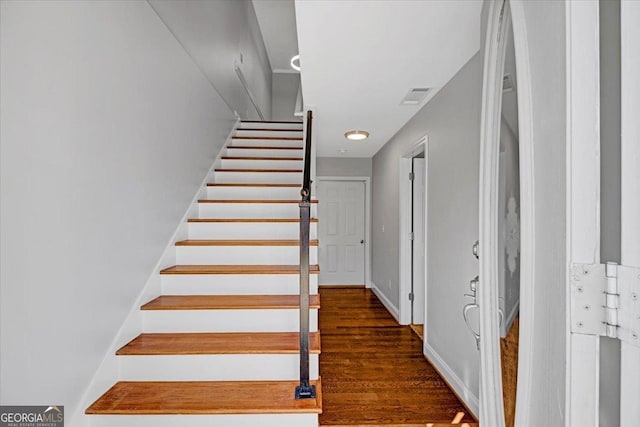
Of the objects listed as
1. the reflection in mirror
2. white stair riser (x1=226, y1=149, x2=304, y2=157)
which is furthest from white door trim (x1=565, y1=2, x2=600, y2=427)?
white stair riser (x1=226, y1=149, x2=304, y2=157)

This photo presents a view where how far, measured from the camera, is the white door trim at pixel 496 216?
86cm

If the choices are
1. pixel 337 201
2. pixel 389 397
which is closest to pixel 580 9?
pixel 389 397

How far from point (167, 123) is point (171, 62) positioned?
421mm

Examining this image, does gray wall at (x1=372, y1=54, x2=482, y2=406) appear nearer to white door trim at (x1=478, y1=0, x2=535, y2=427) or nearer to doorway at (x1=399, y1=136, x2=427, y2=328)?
doorway at (x1=399, y1=136, x2=427, y2=328)

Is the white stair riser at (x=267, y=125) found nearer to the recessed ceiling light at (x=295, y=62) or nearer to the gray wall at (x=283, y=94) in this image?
the recessed ceiling light at (x=295, y=62)

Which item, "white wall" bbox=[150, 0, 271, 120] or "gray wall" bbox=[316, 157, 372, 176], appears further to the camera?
"gray wall" bbox=[316, 157, 372, 176]

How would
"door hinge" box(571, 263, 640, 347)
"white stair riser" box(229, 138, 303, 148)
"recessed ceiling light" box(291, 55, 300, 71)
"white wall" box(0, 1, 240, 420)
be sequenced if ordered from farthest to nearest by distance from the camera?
"recessed ceiling light" box(291, 55, 300, 71)
"white stair riser" box(229, 138, 303, 148)
"white wall" box(0, 1, 240, 420)
"door hinge" box(571, 263, 640, 347)

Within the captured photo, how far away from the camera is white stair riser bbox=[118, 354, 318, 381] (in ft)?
5.55

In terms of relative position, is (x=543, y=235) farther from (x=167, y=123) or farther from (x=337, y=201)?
(x=337, y=201)

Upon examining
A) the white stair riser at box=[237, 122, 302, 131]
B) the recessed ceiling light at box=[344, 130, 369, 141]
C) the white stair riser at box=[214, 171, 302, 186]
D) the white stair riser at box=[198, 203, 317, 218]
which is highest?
the white stair riser at box=[237, 122, 302, 131]

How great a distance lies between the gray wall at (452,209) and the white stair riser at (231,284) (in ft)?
3.52

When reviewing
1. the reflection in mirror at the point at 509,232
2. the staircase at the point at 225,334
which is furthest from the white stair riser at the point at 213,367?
the reflection in mirror at the point at 509,232

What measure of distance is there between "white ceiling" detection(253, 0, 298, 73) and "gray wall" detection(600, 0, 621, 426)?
195 inches

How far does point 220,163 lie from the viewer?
348 centimetres
